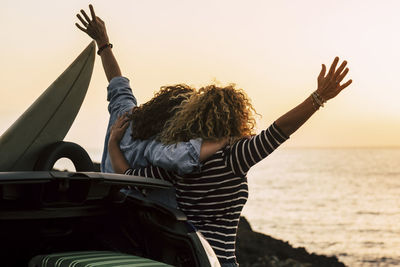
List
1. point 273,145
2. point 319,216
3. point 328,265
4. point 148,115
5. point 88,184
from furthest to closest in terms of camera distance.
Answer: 1. point 319,216
2. point 328,265
3. point 148,115
4. point 273,145
5. point 88,184

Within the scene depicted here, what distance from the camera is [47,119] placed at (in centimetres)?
423

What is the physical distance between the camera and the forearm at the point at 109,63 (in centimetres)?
462

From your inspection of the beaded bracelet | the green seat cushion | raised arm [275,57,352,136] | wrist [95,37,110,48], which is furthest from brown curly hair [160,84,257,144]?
wrist [95,37,110,48]

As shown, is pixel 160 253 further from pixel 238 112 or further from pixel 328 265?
pixel 328 265

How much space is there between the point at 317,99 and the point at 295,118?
0.18m

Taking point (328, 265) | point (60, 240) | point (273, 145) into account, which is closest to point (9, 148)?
point (60, 240)

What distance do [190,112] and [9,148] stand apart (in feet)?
4.12

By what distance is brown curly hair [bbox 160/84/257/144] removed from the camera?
3.51 metres

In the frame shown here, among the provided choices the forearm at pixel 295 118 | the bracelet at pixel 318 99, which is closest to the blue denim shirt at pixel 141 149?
the forearm at pixel 295 118

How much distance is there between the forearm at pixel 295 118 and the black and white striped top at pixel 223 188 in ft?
0.11

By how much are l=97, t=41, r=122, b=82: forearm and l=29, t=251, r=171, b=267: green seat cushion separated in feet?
6.59

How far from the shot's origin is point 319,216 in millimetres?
46156

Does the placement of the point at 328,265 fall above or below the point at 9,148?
below

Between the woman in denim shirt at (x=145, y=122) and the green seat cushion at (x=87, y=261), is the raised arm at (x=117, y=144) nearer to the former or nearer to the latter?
the woman in denim shirt at (x=145, y=122)
